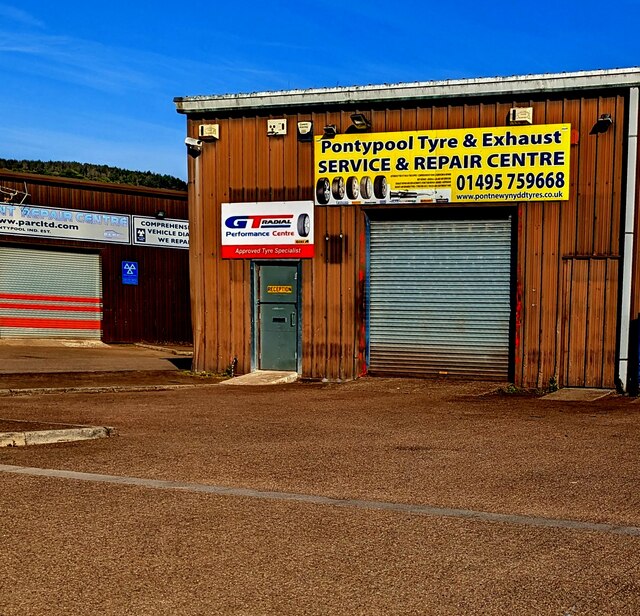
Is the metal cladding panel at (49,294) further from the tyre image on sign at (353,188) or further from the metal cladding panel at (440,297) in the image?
the metal cladding panel at (440,297)

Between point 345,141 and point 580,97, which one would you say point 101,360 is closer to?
point 345,141

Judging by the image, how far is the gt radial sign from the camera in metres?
18.1

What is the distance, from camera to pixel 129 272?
3019 cm

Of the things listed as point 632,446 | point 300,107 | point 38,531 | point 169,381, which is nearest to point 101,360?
point 169,381

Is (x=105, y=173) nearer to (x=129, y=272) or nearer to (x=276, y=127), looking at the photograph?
(x=129, y=272)

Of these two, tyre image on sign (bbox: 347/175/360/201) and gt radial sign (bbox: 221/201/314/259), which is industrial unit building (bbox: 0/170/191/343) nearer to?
gt radial sign (bbox: 221/201/314/259)

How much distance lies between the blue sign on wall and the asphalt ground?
19114mm

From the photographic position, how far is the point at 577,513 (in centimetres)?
616

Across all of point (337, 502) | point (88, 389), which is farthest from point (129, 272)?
point (337, 502)

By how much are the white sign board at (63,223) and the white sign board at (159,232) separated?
0.46 metres

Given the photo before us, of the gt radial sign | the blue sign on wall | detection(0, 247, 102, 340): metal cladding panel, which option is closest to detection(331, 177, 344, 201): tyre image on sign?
the gt radial sign

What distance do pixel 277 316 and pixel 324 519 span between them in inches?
497

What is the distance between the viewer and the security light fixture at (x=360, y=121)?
17297mm

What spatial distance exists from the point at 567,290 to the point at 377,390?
12.8 feet
